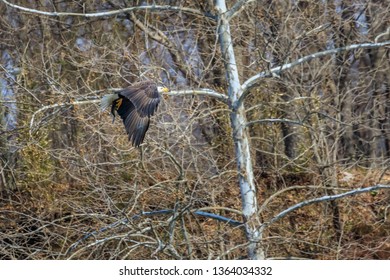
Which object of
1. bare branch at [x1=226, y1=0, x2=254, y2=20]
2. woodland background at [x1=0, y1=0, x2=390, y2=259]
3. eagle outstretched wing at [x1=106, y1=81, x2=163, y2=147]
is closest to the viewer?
eagle outstretched wing at [x1=106, y1=81, x2=163, y2=147]

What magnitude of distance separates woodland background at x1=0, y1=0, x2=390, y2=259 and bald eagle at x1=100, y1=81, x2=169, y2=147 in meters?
0.55

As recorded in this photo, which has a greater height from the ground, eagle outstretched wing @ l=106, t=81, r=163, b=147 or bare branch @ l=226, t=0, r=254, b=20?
bare branch @ l=226, t=0, r=254, b=20

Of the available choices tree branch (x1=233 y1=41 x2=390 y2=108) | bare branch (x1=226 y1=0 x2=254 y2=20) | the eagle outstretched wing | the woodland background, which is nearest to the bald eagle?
the eagle outstretched wing

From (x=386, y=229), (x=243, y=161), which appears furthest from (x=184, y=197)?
(x=386, y=229)

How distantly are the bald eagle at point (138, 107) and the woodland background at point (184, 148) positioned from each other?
546 mm

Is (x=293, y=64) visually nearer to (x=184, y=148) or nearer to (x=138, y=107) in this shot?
(x=184, y=148)

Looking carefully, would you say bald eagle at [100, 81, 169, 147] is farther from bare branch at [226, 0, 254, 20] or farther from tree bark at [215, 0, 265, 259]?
bare branch at [226, 0, 254, 20]

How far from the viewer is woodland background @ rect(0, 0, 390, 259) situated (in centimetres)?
958

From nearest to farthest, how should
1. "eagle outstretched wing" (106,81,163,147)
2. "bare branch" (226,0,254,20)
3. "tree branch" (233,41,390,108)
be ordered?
"eagle outstretched wing" (106,81,163,147) < "tree branch" (233,41,390,108) < "bare branch" (226,0,254,20)

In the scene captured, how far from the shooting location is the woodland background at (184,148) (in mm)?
9578

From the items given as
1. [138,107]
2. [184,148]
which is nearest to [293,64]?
[184,148]

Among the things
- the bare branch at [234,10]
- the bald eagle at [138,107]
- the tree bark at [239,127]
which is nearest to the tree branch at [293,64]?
the tree bark at [239,127]

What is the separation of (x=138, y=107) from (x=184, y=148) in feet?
5.11

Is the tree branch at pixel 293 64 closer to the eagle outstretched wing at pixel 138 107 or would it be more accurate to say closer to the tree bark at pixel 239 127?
the tree bark at pixel 239 127
